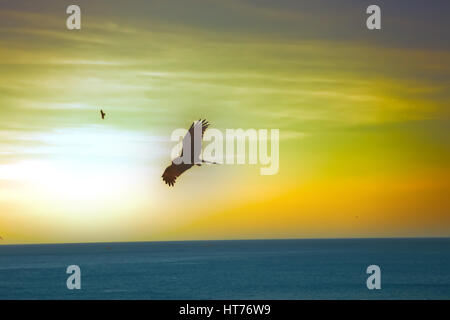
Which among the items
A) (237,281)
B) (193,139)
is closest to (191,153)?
(193,139)

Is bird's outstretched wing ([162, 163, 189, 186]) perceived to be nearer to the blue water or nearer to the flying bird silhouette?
the flying bird silhouette

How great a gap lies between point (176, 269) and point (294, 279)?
3289 centimetres

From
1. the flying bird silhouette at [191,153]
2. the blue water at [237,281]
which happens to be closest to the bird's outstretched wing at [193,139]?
the flying bird silhouette at [191,153]

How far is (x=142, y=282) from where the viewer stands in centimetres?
11562

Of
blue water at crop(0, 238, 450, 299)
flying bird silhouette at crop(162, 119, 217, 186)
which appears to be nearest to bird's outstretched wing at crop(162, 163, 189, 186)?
flying bird silhouette at crop(162, 119, 217, 186)

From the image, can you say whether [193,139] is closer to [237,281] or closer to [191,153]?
[191,153]

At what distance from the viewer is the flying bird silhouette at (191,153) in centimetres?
2294

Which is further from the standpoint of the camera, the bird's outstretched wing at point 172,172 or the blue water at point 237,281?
the blue water at point 237,281

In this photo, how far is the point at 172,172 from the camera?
23047mm

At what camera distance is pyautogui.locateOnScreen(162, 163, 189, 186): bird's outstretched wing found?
73.6 ft

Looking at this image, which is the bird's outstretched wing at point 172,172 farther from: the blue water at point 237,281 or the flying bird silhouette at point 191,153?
the blue water at point 237,281
